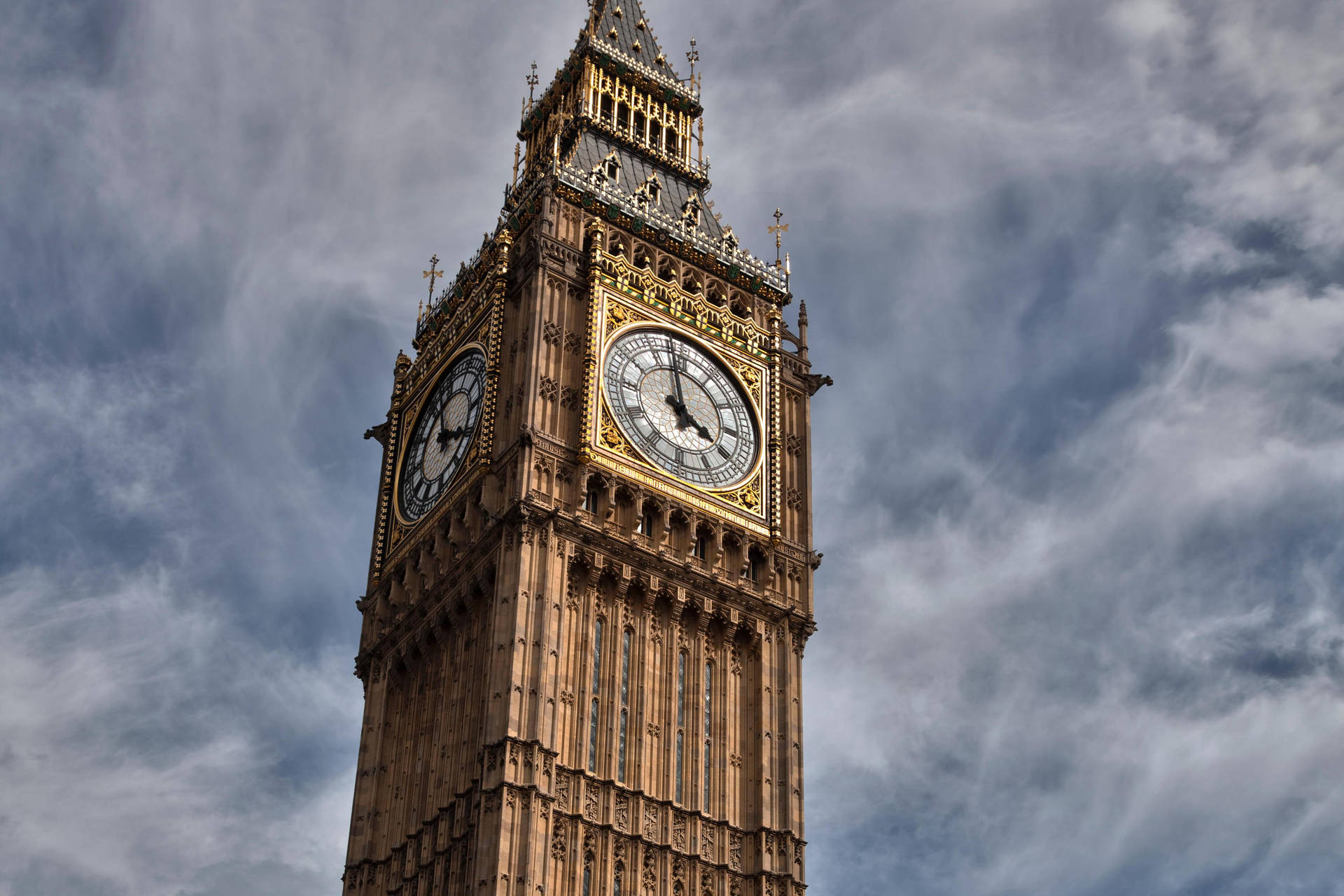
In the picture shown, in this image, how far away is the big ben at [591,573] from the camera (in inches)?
2544

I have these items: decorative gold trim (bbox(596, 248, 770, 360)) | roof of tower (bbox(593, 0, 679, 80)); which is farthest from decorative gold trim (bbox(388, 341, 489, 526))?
roof of tower (bbox(593, 0, 679, 80))

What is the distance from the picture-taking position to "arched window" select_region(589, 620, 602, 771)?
65562 mm

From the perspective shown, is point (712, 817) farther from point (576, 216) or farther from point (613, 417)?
point (576, 216)

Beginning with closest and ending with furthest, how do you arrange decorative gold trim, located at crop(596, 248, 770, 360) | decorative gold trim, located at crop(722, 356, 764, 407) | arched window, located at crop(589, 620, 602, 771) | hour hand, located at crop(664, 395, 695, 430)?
1. arched window, located at crop(589, 620, 602, 771)
2. hour hand, located at crop(664, 395, 695, 430)
3. decorative gold trim, located at crop(596, 248, 770, 360)
4. decorative gold trim, located at crop(722, 356, 764, 407)

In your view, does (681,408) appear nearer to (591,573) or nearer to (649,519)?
(649,519)

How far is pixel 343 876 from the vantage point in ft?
226

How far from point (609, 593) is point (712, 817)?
8486 millimetres

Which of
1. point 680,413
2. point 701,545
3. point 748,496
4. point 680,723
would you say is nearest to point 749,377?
point 680,413

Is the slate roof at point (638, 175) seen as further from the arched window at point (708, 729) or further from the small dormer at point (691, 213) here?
the arched window at point (708, 729)

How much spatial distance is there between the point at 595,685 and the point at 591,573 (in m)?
4.08

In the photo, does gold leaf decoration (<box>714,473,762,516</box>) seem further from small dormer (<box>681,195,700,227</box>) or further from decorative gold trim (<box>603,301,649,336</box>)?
small dormer (<box>681,195,700,227</box>)

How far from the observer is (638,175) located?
87.9 metres

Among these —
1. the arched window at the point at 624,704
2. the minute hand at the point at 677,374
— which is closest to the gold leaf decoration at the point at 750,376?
the minute hand at the point at 677,374

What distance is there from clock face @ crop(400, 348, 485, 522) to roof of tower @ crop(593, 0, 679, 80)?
70.6 feet
